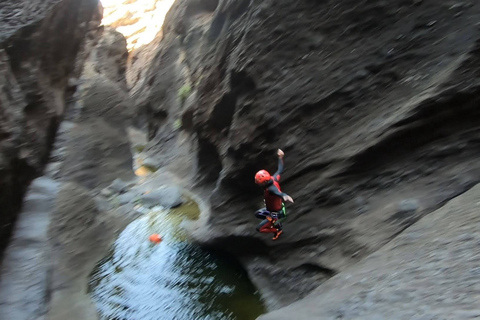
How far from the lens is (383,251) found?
18.0 ft

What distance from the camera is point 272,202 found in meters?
7.56

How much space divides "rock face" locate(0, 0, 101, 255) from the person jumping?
4.71 metres

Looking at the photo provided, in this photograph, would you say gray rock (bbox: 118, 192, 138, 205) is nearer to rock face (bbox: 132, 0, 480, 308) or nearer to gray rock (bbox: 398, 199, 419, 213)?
rock face (bbox: 132, 0, 480, 308)

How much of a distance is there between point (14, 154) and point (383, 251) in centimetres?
704

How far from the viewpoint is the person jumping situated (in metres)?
7.29

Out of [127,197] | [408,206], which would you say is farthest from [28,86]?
[408,206]

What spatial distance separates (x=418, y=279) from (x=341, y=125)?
158 inches

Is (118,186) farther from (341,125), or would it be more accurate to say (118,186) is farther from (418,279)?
(418,279)

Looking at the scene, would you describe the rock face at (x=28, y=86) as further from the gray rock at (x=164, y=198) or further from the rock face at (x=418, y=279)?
the rock face at (x=418, y=279)

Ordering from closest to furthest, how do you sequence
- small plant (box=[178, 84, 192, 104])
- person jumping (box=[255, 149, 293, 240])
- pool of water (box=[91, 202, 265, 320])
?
person jumping (box=[255, 149, 293, 240]) → pool of water (box=[91, 202, 265, 320]) → small plant (box=[178, 84, 192, 104])

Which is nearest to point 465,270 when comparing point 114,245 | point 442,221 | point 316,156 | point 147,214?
point 442,221

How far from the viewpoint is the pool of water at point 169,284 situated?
25.3 ft

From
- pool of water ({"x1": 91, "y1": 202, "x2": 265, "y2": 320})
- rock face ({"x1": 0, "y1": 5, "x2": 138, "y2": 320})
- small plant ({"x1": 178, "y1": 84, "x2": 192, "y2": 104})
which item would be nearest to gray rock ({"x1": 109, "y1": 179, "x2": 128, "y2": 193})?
rock face ({"x1": 0, "y1": 5, "x2": 138, "y2": 320})

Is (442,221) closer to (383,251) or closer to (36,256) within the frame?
(383,251)
